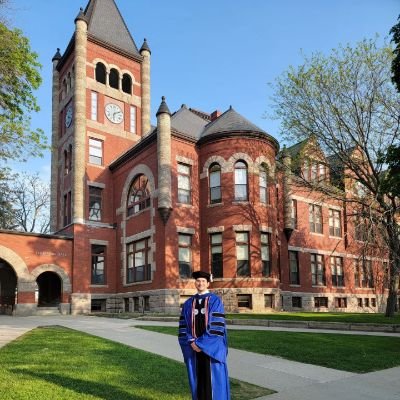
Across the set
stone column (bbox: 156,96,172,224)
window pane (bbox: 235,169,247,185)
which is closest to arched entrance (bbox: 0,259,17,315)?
stone column (bbox: 156,96,172,224)

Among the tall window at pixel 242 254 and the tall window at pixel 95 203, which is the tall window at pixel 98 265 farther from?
the tall window at pixel 242 254

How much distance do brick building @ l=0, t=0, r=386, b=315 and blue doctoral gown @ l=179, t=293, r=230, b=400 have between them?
18463 mm

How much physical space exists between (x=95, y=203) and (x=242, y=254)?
38.2ft

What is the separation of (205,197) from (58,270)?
10366 mm

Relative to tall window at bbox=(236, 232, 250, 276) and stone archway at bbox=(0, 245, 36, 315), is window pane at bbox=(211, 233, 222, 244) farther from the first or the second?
stone archway at bbox=(0, 245, 36, 315)

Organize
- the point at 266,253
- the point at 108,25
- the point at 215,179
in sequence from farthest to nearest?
1. the point at 108,25
2. the point at 215,179
3. the point at 266,253

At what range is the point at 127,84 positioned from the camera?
36.7m

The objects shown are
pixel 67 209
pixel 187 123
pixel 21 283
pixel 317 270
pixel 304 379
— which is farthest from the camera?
pixel 317 270

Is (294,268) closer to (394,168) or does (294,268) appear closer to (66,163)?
(66,163)

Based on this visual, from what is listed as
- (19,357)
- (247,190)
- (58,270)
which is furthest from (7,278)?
(19,357)

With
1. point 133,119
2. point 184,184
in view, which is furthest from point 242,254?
point 133,119

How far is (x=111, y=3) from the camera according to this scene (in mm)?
39781

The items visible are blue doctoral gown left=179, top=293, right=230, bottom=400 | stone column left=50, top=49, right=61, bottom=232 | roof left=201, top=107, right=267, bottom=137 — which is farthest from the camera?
stone column left=50, top=49, right=61, bottom=232

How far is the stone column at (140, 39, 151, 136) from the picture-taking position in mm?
36188
